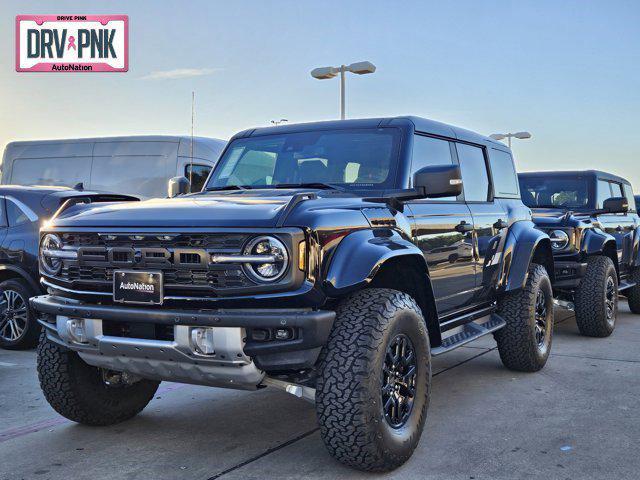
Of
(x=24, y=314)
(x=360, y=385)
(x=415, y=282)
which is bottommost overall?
(x=24, y=314)

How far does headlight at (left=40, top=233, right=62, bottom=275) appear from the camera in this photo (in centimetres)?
399

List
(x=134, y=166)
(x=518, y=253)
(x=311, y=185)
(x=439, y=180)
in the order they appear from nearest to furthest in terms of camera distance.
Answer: (x=439, y=180)
(x=311, y=185)
(x=518, y=253)
(x=134, y=166)

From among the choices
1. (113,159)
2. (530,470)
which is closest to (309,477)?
(530,470)

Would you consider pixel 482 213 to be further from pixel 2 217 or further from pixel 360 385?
pixel 2 217

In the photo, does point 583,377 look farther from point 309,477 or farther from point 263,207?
point 263,207

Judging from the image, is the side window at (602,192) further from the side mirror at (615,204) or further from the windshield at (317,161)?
the windshield at (317,161)

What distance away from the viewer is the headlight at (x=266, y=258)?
3408mm

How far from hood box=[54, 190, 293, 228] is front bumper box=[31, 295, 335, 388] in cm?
41

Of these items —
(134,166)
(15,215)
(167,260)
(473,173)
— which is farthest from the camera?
(134,166)

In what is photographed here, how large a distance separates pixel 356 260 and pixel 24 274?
15.4 feet

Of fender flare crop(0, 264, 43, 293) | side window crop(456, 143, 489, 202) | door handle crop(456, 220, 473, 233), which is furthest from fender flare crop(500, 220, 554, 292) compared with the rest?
fender flare crop(0, 264, 43, 293)

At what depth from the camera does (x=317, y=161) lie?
4.89m

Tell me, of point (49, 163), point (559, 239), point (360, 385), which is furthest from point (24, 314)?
point (49, 163)

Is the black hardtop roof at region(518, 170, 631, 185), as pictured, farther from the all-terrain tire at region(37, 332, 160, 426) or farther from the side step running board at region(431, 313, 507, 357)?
the all-terrain tire at region(37, 332, 160, 426)
